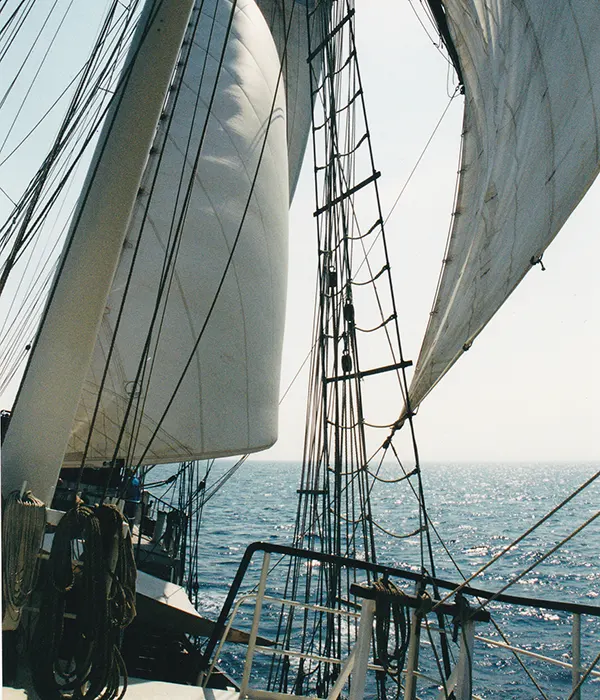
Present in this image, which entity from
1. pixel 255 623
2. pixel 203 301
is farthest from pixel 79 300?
pixel 203 301

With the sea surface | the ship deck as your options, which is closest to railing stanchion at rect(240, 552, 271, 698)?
the ship deck

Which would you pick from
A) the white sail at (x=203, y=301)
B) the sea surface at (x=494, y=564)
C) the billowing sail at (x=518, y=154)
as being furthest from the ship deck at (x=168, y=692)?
the billowing sail at (x=518, y=154)

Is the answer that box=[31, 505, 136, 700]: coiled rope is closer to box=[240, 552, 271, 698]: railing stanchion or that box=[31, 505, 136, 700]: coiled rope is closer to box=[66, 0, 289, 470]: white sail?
box=[240, 552, 271, 698]: railing stanchion

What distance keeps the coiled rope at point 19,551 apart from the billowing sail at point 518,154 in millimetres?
5568

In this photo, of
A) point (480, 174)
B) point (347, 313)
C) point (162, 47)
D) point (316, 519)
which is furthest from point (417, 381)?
point (162, 47)

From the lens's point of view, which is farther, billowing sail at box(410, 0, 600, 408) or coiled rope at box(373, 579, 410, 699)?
billowing sail at box(410, 0, 600, 408)

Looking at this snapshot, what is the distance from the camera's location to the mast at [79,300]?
10.9ft

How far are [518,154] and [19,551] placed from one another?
6791mm

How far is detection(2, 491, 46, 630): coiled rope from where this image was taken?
313 centimetres

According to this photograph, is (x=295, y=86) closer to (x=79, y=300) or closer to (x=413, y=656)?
(x=79, y=300)

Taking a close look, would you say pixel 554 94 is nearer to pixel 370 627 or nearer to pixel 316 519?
pixel 316 519

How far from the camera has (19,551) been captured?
10.3 ft

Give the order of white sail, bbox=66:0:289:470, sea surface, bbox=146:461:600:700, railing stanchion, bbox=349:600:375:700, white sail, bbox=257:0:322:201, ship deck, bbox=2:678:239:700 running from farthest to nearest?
white sail, bbox=257:0:322:201, sea surface, bbox=146:461:600:700, white sail, bbox=66:0:289:470, ship deck, bbox=2:678:239:700, railing stanchion, bbox=349:600:375:700

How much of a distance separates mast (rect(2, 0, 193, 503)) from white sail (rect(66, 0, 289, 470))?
3.84m
